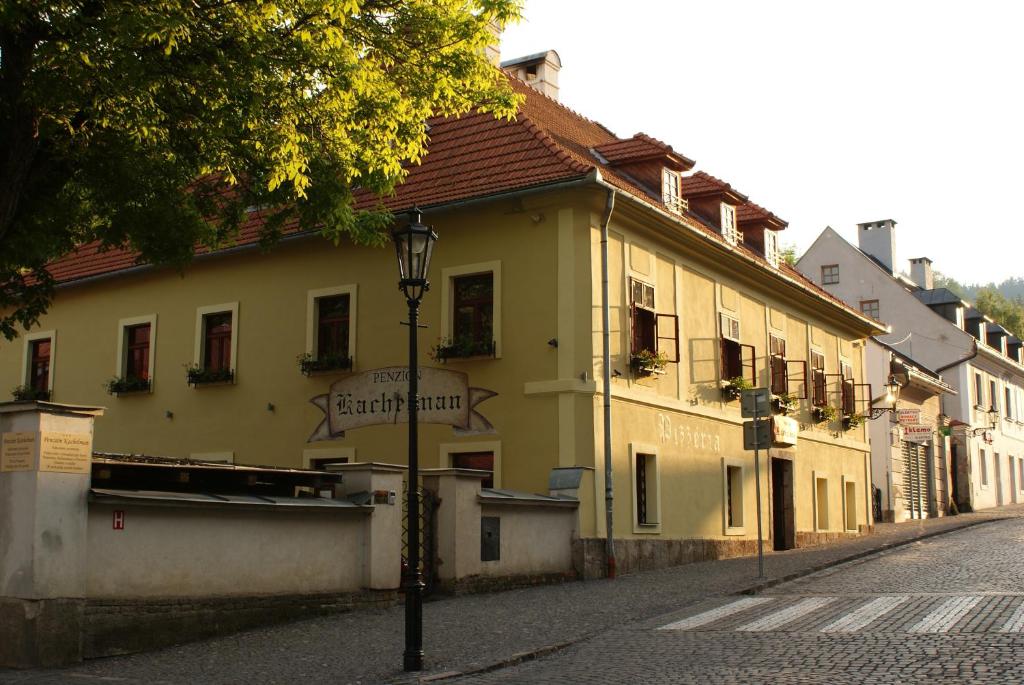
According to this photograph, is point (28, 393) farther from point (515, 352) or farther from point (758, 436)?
point (758, 436)

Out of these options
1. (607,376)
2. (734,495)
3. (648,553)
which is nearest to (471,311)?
(607,376)

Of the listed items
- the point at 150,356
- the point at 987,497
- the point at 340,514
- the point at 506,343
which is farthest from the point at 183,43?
the point at 987,497

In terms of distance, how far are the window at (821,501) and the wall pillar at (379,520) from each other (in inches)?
691

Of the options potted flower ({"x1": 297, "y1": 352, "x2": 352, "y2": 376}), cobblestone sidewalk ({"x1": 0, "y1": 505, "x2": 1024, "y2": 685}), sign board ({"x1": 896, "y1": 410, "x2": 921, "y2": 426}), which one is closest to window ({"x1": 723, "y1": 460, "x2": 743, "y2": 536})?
cobblestone sidewalk ({"x1": 0, "y1": 505, "x2": 1024, "y2": 685})

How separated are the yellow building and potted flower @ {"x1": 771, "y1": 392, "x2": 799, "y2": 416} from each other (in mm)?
306

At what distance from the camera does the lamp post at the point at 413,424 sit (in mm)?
10594

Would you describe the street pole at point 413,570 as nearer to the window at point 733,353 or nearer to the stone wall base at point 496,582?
the stone wall base at point 496,582

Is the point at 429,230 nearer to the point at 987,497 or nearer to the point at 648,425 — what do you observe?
the point at 648,425

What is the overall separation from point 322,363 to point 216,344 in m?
3.83

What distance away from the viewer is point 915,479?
41.9 metres

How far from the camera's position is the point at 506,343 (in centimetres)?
2088

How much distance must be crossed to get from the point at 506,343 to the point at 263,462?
20.0ft

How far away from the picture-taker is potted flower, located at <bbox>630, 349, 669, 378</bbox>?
2134 centimetres

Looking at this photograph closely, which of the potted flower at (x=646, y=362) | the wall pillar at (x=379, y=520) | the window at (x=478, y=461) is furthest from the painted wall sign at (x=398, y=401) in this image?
the wall pillar at (x=379, y=520)
